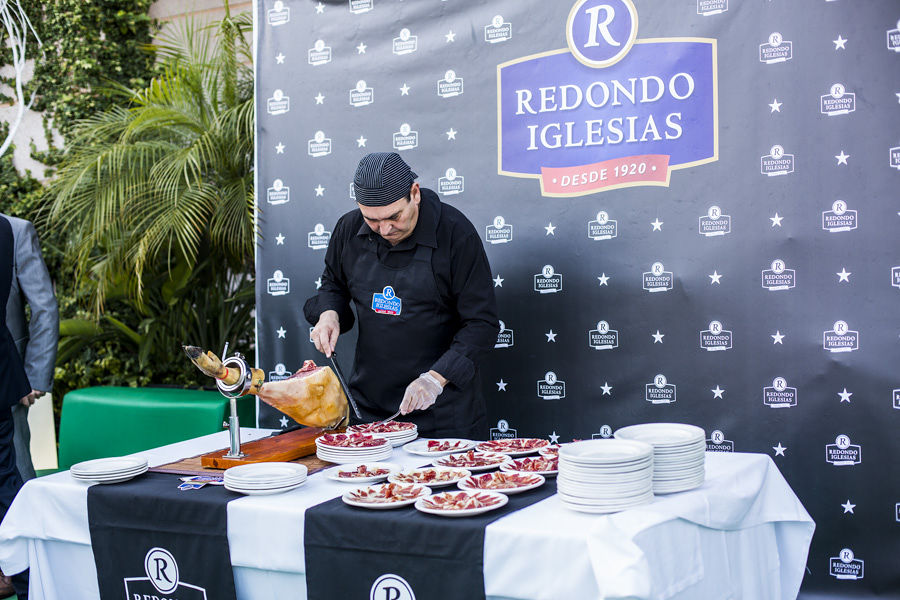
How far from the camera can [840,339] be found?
127 inches

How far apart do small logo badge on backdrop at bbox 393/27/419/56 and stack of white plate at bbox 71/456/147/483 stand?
242cm

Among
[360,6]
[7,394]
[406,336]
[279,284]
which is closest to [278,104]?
[360,6]

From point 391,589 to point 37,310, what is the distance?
9.00ft

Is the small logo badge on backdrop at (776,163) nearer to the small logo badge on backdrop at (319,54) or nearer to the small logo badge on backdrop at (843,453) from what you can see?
the small logo badge on backdrop at (843,453)

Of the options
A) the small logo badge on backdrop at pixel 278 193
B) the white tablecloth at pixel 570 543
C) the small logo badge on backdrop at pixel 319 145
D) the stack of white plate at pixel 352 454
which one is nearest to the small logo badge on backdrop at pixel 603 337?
the white tablecloth at pixel 570 543

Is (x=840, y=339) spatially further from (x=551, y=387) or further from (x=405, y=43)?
(x=405, y=43)

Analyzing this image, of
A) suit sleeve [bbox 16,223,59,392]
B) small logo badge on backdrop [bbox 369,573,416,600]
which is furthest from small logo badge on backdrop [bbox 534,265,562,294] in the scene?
suit sleeve [bbox 16,223,59,392]

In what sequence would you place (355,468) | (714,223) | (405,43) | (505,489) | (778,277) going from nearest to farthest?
1. (505,489)
2. (355,468)
3. (778,277)
4. (714,223)
5. (405,43)

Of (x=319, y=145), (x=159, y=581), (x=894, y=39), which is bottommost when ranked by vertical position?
(x=159, y=581)

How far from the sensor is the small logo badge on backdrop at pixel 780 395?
130 inches

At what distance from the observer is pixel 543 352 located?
3.79 m

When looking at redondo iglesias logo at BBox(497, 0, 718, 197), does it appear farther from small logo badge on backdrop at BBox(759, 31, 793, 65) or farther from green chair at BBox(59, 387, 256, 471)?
green chair at BBox(59, 387, 256, 471)

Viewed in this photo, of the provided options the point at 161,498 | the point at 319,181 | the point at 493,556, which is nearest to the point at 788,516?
the point at 493,556

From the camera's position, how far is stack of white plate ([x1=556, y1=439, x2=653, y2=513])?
1.87 metres
